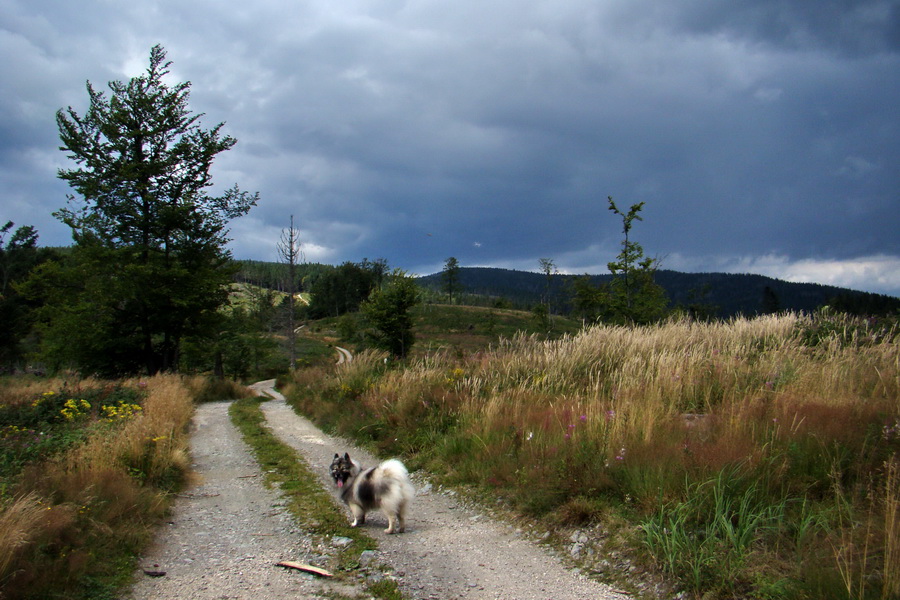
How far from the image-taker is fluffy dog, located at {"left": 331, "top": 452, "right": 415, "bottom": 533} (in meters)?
5.07

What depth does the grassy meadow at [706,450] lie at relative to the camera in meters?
3.39

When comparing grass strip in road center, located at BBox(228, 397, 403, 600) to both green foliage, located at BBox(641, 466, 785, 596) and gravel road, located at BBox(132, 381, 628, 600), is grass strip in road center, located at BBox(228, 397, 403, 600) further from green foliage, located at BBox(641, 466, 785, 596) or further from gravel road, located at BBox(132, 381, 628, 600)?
green foliage, located at BBox(641, 466, 785, 596)

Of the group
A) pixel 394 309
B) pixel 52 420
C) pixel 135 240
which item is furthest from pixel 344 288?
pixel 52 420

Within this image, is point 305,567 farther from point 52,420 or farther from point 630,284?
point 630,284

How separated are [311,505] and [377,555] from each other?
1904mm

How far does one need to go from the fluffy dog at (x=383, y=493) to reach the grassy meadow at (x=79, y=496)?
2022 mm

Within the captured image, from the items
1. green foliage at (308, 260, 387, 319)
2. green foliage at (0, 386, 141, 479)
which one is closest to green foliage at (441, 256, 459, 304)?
green foliage at (308, 260, 387, 319)

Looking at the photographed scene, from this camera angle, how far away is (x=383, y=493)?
16.8 feet

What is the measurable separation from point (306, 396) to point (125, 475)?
1175 cm

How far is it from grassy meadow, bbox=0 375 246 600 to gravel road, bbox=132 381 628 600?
33 cm

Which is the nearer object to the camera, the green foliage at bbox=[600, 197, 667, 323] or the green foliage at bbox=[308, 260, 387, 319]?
the green foliage at bbox=[600, 197, 667, 323]

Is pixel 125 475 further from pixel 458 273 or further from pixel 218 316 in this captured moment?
pixel 458 273

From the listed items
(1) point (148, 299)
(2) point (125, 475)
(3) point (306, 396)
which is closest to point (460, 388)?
(2) point (125, 475)

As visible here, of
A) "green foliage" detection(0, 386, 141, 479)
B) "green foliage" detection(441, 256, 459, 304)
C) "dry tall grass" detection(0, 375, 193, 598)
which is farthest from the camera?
"green foliage" detection(441, 256, 459, 304)
